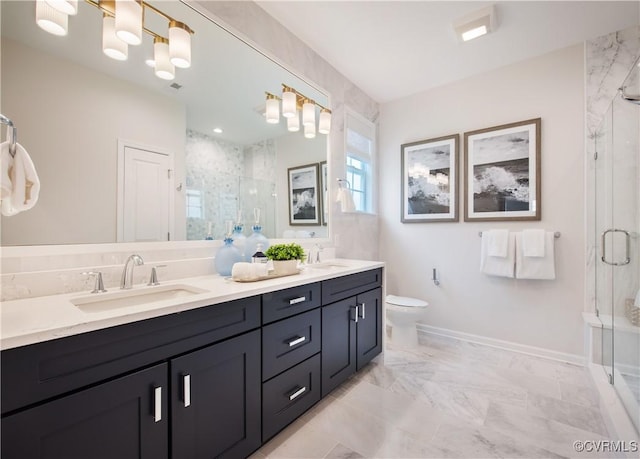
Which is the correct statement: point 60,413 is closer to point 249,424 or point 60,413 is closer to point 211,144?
point 249,424

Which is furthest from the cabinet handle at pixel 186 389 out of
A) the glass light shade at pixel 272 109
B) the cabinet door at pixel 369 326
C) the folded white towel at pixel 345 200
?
the folded white towel at pixel 345 200

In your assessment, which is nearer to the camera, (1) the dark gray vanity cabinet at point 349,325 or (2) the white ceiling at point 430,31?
(1) the dark gray vanity cabinet at point 349,325

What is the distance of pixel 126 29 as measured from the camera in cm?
123

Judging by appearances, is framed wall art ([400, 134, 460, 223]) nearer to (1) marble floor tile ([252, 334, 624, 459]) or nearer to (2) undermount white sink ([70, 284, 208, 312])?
(1) marble floor tile ([252, 334, 624, 459])

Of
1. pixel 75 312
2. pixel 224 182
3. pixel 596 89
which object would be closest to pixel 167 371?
pixel 75 312

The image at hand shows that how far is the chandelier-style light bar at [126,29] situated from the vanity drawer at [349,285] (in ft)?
4.80

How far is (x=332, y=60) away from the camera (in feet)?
8.61

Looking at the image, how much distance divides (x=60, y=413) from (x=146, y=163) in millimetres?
1084

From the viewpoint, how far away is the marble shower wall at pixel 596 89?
2172 mm

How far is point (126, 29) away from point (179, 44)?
24 centimetres

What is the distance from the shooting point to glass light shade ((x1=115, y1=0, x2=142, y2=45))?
1.22m

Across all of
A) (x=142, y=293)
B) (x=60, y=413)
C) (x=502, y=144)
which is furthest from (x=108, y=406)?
(x=502, y=144)

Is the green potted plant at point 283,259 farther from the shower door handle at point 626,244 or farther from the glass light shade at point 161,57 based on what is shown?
the shower door handle at point 626,244
